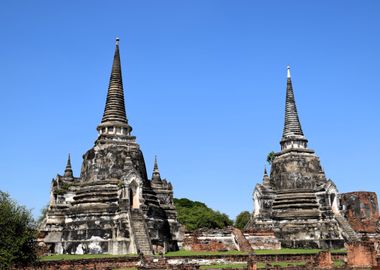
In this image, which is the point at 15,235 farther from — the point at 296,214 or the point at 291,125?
the point at 291,125

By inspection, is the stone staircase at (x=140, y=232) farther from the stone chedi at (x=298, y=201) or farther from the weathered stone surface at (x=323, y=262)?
the stone chedi at (x=298, y=201)

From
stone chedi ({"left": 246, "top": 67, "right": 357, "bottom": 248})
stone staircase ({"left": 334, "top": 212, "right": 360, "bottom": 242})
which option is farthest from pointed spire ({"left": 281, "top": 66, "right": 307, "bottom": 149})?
stone staircase ({"left": 334, "top": 212, "right": 360, "bottom": 242})

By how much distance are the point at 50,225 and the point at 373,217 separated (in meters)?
26.7

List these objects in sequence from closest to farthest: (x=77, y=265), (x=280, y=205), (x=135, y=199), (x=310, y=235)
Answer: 1. (x=77, y=265)
2. (x=135, y=199)
3. (x=310, y=235)
4. (x=280, y=205)

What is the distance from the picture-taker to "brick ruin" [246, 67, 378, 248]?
37.4 metres

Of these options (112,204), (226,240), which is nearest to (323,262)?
(226,240)

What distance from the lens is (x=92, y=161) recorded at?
35.0 m

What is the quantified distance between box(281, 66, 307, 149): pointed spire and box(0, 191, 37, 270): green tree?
976 inches

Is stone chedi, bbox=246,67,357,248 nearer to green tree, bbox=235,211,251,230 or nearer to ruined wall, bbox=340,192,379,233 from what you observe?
ruined wall, bbox=340,192,379,233

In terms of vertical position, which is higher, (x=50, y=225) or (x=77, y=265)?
(x=50, y=225)

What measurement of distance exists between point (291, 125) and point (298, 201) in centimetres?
719

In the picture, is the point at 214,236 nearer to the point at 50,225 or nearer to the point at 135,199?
the point at 135,199

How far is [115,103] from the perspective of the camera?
3712cm

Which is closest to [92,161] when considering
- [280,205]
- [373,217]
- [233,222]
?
[280,205]
